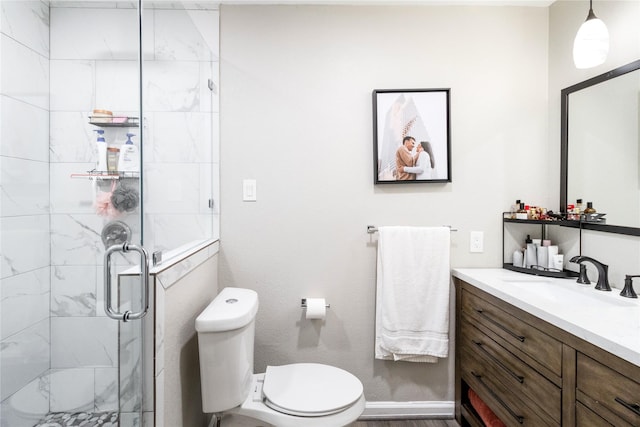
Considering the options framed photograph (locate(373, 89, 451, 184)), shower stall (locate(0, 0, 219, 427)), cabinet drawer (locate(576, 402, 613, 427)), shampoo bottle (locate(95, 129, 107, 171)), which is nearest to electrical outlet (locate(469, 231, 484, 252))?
framed photograph (locate(373, 89, 451, 184))

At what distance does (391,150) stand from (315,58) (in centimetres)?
70

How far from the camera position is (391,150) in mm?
1963

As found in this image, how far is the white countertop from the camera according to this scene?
3.17ft

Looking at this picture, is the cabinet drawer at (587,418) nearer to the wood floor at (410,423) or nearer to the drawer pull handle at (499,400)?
the drawer pull handle at (499,400)

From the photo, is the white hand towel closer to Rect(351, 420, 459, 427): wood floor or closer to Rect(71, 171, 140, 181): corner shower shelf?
Rect(351, 420, 459, 427): wood floor

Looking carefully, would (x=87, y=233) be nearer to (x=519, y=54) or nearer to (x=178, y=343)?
(x=178, y=343)

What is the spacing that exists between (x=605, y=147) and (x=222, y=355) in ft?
6.64

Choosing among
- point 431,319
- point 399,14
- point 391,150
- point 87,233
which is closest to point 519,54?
point 399,14

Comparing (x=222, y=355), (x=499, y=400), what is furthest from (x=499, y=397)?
(x=222, y=355)

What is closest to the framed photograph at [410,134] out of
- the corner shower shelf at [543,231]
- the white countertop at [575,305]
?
the corner shower shelf at [543,231]

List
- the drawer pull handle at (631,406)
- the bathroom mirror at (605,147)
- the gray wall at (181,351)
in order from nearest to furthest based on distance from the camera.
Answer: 1. the drawer pull handle at (631,406)
2. the gray wall at (181,351)
3. the bathroom mirror at (605,147)

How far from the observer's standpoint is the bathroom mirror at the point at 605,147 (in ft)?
4.92

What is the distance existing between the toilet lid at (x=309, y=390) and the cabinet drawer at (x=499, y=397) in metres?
0.63

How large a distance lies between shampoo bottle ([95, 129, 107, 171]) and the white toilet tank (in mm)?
657
